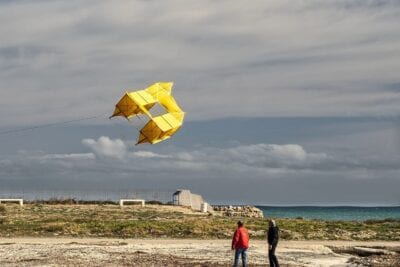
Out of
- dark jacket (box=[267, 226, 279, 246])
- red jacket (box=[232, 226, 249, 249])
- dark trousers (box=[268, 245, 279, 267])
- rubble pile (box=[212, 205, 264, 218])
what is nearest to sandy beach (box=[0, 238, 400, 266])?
dark trousers (box=[268, 245, 279, 267])

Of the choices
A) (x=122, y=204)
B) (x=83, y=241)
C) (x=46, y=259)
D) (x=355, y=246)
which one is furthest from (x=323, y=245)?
(x=122, y=204)

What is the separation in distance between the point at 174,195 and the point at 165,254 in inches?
1872

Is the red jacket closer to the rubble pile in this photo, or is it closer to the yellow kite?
the yellow kite

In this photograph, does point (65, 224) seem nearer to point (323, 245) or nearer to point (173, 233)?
point (173, 233)

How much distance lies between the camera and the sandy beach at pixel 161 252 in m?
36.0

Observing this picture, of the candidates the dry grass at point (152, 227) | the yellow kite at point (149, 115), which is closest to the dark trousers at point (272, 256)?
the yellow kite at point (149, 115)

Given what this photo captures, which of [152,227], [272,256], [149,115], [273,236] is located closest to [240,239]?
[273,236]

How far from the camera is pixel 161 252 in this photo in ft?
133

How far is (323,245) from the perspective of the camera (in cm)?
4659

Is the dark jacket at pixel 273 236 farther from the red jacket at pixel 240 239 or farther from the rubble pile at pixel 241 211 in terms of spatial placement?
the rubble pile at pixel 241 211

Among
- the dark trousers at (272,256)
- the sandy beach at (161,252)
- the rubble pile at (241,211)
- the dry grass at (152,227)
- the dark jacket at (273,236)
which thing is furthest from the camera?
the rubble pile at (241,211)

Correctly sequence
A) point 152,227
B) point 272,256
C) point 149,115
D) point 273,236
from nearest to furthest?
1. point 273,236
2. point 272,256
3. point 149,115
4. point 152,227

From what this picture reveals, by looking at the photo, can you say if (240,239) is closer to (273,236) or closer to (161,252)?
(273,236)

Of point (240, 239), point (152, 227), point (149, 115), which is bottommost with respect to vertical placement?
point (240, 239)
